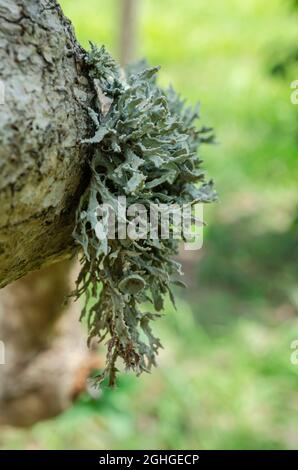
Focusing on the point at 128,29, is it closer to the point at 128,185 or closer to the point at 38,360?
the point at 38,360

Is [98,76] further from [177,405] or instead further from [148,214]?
[177,405]

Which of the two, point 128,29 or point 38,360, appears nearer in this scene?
point 38,360

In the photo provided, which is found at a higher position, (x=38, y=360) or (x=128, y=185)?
(x=38, y=360)

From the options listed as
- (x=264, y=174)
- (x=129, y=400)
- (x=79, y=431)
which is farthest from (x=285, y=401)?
(x=264, y=174)

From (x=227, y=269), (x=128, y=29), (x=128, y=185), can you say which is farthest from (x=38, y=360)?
(x=128, y=29)

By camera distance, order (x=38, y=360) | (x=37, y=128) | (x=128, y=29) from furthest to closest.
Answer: (x=128, y=29) < (x=38, y=360) < (x=37, y=128)

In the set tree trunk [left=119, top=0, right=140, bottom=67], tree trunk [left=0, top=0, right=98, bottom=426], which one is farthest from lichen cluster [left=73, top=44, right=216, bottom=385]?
tree trunk [left=119, top=0, right=140, bottom=67]

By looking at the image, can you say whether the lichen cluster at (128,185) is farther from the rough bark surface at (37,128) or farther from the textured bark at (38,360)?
the textured bark at (38,360)

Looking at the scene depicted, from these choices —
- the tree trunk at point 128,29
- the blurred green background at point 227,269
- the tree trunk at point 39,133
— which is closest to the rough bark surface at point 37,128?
the tree trunk at point 39,133

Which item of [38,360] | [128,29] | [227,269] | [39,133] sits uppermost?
[128,29]
